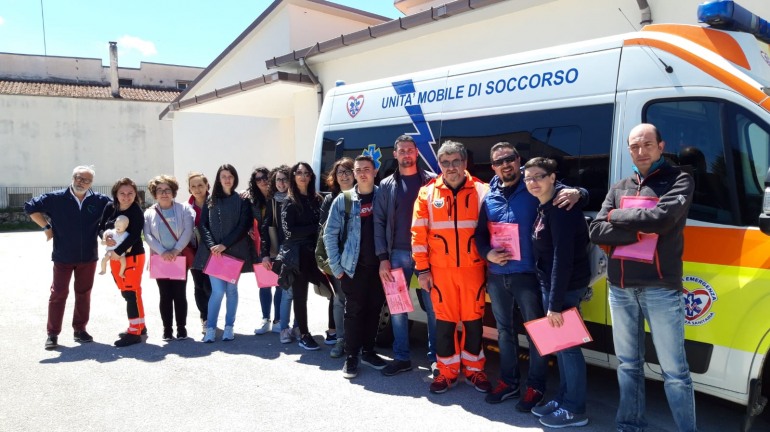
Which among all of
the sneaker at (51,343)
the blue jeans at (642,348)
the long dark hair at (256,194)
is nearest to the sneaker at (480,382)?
the blue jeans at (642,348)

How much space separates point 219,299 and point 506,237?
11.1 ft

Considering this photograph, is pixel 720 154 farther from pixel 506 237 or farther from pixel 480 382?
pixel 480 382

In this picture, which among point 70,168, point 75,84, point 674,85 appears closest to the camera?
point 674,85

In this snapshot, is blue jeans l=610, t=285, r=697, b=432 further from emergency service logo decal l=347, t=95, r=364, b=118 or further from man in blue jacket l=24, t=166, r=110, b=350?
man in blue jacket l=24, t=166, r=110, b=350

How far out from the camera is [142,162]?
3412 cm

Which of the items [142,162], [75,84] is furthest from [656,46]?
[75,84]

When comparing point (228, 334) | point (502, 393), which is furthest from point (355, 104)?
point (502, 393)

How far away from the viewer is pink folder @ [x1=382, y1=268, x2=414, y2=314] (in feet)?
15.1

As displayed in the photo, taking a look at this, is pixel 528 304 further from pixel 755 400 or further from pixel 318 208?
pixel 318 208

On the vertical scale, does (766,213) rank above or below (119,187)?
below

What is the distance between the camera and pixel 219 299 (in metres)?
5.98

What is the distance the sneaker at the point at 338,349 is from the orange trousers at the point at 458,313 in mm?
1248

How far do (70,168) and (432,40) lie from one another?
2958cm

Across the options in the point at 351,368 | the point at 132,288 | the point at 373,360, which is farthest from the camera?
the point at 132,288
